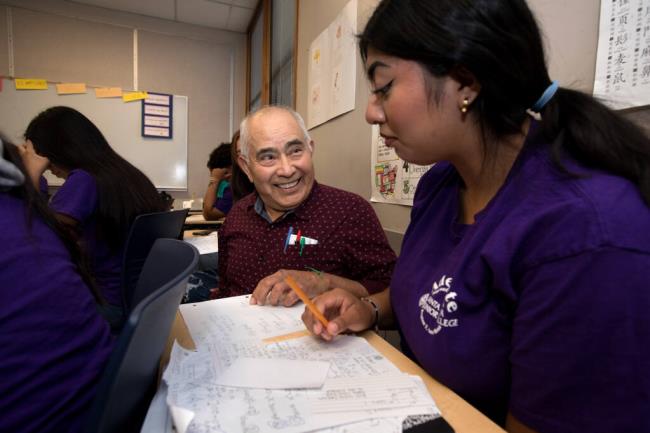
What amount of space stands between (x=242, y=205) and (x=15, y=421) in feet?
3.24

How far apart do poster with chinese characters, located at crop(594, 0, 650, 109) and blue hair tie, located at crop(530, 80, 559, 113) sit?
5.6 inches

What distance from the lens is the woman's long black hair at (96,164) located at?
1605 mm

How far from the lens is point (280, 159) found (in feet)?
3.98

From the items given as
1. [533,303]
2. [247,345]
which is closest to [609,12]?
[533,303]

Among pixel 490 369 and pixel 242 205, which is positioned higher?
pixel 242 205

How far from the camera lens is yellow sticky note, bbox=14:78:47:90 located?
12.3 feet

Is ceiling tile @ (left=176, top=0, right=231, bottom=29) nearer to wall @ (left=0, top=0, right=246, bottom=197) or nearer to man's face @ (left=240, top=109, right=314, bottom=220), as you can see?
wall @ (left=0, top=0, right=246, bottom=197)

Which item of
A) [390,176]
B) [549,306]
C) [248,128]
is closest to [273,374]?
[549,306]

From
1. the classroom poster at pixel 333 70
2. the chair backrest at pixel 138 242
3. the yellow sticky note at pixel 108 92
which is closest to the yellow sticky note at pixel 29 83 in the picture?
the yellow sticky note at pixel 108 92

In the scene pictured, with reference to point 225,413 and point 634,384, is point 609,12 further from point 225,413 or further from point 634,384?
point 225,413

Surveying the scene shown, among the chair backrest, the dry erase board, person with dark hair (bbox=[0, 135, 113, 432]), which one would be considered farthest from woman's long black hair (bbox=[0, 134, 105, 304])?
the dry erase board

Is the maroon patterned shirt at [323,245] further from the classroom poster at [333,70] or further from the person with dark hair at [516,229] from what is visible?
the classroom poster at [333,70]

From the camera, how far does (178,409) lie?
458 millimetres

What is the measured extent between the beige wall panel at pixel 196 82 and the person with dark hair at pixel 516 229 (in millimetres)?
4208
